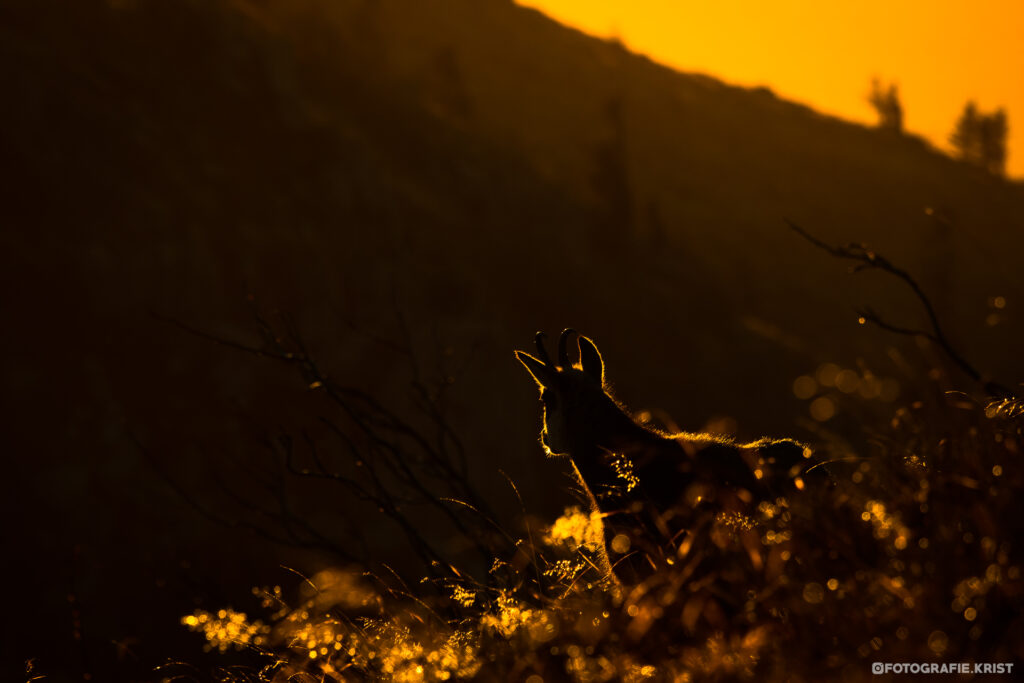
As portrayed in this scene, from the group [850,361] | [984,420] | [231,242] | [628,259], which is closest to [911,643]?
[984,420]

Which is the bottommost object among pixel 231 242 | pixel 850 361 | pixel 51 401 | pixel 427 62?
pixel 51 401

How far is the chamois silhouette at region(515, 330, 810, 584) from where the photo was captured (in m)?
3.67

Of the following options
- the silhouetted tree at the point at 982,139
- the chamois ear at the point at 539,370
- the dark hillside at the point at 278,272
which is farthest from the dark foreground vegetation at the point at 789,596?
the silhouetted tree at the point at 982,139

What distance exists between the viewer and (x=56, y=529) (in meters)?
30.1

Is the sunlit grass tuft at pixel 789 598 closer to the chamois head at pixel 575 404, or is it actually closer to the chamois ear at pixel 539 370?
the chamois head at pixel 575 404

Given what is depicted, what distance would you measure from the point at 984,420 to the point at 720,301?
63.8 m

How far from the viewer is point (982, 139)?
129 meters

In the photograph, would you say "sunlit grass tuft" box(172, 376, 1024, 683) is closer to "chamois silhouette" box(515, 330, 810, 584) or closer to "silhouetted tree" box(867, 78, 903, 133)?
"chamois silhouette" box(515, 330, 810, 584)

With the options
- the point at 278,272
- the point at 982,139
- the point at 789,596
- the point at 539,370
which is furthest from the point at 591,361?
the point at 982,139

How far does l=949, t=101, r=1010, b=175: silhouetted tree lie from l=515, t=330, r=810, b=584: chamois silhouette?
450 feet

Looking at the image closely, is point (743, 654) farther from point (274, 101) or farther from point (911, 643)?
point (274, 101)

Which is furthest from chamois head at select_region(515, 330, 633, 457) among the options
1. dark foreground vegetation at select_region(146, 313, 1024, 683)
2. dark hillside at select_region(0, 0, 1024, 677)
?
dark hillside at select_region(0, 0, 1024, 677)

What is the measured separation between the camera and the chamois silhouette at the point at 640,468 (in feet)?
12.0

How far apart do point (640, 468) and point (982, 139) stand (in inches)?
5652
